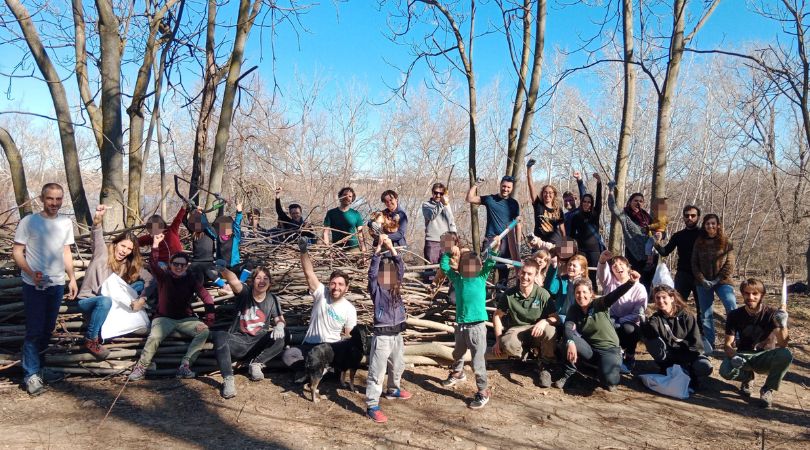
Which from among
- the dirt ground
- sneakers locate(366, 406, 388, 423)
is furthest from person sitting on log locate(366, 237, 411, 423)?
the dirt ground

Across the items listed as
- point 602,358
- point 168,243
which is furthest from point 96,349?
point 602,358

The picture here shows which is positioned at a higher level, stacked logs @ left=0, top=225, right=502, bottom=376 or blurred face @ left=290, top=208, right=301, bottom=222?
blurred face @ left=290, top=208, right=301, bottom=222

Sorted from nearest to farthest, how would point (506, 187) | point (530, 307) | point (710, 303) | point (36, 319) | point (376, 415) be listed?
point (376, 415) < point (36, 319) < point (530, 307) < point (710, 303) < point (506, 187)

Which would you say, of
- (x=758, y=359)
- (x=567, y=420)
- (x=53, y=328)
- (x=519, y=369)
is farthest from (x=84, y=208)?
(x=758, y=359)

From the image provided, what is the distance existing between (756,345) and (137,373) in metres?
5.50

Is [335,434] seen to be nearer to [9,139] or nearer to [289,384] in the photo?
[289,384]

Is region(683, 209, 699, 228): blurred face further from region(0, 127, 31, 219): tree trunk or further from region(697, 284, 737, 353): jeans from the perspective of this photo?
Result: region(0, 127, 31, 219): tree trunk

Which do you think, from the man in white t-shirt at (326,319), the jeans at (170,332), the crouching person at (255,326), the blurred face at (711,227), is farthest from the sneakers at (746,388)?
the jeans at (170,332)

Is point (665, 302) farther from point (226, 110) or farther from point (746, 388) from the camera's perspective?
point (226, 110)

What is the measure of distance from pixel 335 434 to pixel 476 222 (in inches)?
187

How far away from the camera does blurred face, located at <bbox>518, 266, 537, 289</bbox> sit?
16.9 feet

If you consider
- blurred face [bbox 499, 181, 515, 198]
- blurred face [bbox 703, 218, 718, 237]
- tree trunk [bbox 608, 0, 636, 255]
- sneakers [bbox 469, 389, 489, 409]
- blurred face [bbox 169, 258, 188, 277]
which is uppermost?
tree trunk [bbox 608, 0, 636, 255]

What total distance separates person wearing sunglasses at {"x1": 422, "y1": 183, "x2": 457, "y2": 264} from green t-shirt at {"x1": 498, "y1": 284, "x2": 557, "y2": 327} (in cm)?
155

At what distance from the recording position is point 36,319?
4.55 m
